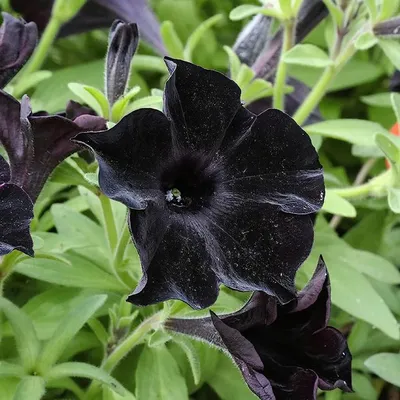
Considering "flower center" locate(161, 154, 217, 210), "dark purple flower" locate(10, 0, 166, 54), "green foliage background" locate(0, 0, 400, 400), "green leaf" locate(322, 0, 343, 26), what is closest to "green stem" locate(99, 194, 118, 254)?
"green foliage background" locate(0, 0, 400, 400)

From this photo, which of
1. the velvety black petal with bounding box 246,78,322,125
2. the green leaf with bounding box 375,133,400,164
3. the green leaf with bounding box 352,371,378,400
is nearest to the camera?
the green leaf with bounding box 375,133,400,164

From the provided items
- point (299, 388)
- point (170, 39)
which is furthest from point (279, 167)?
point (170, 39)

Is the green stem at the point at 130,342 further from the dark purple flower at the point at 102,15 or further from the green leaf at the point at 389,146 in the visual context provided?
the dark purple flower at the point at 102,15

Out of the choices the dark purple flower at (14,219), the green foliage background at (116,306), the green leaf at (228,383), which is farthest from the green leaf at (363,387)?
the dark purple flower at (14,219)

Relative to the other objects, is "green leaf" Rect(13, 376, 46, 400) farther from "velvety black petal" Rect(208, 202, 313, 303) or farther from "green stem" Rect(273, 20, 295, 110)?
"green stem" Rect(273, 20, 295, 110)

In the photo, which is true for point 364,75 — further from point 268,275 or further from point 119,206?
point 268,275

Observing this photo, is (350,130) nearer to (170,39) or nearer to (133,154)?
(170,39)

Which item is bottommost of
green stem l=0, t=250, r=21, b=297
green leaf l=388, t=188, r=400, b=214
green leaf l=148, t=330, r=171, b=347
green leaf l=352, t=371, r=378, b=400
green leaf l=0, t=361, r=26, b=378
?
green leaf l=352, t=371, r=378, b=400
